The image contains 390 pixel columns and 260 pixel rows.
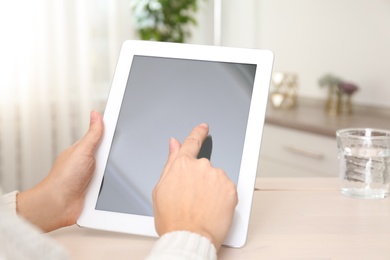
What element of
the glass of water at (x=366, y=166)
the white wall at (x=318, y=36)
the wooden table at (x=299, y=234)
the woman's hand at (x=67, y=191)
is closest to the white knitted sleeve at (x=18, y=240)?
the wooden table at (x=299, y=234)

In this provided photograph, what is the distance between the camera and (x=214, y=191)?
37.7 inches

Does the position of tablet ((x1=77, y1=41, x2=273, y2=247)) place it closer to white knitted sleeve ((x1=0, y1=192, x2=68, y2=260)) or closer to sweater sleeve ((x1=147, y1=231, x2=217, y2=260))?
sweater sleeve ((x1=147, y1=231, x2=217, y2=260))

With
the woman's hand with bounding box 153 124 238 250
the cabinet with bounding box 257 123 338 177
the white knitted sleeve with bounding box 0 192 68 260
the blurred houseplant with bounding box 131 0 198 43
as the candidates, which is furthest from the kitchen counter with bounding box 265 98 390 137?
the white knitted sleeve with bounding box 0 192 68 260

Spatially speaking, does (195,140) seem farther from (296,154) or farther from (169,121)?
(296,154)

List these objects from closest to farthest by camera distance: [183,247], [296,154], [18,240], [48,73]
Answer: [18,240], [183,247], [296,154], [48,73]

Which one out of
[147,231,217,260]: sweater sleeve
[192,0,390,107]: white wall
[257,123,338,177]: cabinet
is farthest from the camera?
[192,0,390,107]: white wall

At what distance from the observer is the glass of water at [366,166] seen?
134cm

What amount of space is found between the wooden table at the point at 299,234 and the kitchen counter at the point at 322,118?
1.31 meters

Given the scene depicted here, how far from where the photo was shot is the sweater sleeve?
2.75 feet

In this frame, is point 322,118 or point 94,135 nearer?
point 94,135

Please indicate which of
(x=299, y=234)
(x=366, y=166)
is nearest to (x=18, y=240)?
(x=299, y=234)

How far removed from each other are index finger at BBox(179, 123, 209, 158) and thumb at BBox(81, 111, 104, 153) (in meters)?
0.16

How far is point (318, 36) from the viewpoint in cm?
325

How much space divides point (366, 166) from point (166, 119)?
0.44 metres
